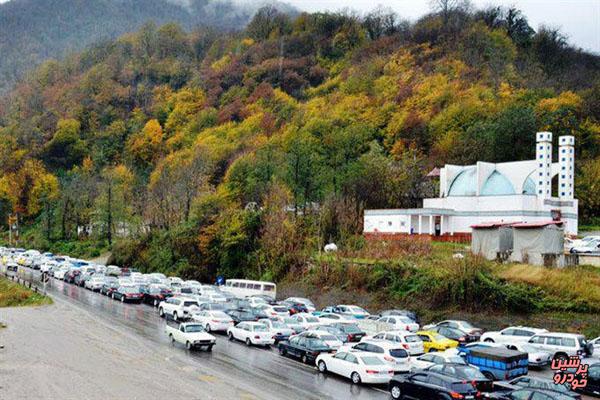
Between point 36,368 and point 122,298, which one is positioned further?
point 122,298

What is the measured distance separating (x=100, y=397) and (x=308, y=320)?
1618 centimetres

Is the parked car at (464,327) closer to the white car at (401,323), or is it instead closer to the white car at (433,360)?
the white car at (401,323)

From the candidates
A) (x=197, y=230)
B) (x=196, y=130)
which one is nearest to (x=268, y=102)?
(x=196, y=130)

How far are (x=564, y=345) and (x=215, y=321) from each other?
62.2 ft

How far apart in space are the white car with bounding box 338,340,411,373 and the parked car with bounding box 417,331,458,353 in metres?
4.55

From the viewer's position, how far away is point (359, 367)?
2406 cm

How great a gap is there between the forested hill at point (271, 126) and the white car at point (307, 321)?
1848 cm

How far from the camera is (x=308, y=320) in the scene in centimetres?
3547

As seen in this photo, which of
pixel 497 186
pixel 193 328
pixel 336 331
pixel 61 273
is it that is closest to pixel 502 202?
pixel 497 186

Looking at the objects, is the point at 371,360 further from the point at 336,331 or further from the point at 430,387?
the point at 336,331

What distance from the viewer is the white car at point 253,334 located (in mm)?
31766

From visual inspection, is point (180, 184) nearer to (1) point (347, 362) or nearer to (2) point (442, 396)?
(1) point (347, 362)

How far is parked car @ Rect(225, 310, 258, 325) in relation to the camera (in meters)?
36.5

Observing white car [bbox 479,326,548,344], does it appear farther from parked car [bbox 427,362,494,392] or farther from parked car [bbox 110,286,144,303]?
parked car [bbox 110,286,144,303]
